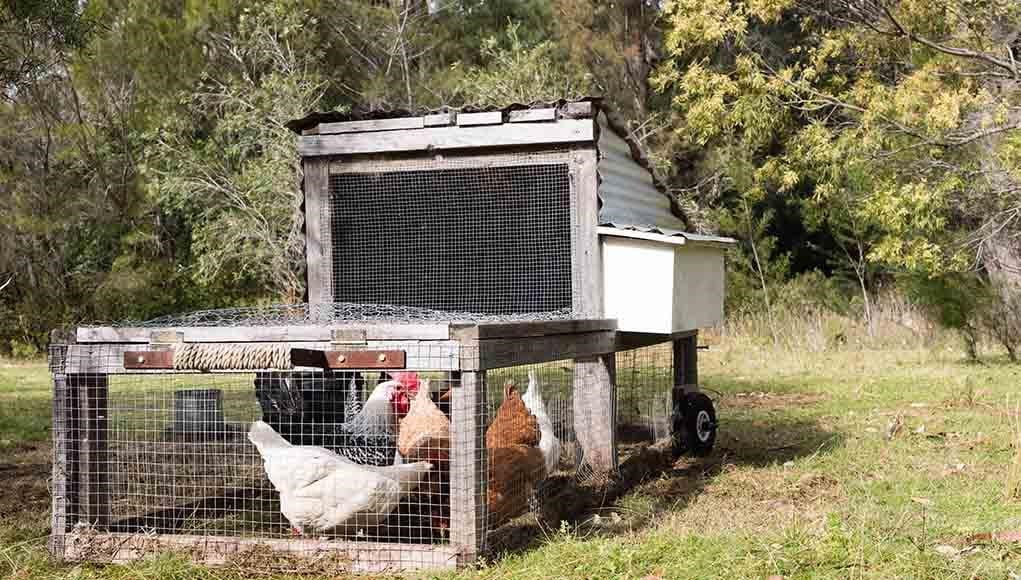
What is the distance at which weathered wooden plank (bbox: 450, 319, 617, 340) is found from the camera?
4.53 meters

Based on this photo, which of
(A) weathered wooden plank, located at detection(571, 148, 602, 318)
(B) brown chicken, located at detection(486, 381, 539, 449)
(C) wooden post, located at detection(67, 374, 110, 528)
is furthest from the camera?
(A) weathered wooden plank, located at detection(571, 148, 602, 318)

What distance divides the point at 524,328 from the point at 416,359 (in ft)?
2.00

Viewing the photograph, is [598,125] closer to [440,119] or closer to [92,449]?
[440,119]

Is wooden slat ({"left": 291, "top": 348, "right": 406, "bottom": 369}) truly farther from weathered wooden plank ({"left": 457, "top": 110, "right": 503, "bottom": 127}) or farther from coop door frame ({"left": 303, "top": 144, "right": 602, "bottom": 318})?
weathered wooden plank ({"left": 457, "top": 110, "right": 503, "bottom": 127})

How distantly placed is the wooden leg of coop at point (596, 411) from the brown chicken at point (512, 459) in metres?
0.76

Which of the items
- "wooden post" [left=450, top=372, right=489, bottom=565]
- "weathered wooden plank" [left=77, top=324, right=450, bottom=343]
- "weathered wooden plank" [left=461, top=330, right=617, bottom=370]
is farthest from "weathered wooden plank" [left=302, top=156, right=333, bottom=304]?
"wooden post" [left=450, top=372, right=489, bottom=565]

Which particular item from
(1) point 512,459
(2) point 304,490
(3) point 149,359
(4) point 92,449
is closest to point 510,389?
(1) point 512,459

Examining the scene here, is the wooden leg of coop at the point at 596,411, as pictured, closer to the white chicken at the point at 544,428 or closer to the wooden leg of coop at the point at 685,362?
the white chicken at the point at 544,428

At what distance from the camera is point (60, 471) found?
4984mm

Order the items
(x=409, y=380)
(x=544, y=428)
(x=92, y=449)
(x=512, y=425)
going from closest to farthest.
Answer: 1. (x=92, y=449)
2. (x=512, y=425)
3. (x=544, y=428)
4. (x=409, y=380)

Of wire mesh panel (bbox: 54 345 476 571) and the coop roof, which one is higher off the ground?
the coop roof

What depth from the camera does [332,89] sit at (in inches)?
878

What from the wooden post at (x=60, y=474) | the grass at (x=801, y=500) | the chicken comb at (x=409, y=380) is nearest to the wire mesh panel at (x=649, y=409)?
the grass at (x=801, y=500)

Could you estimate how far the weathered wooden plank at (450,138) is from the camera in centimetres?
658
